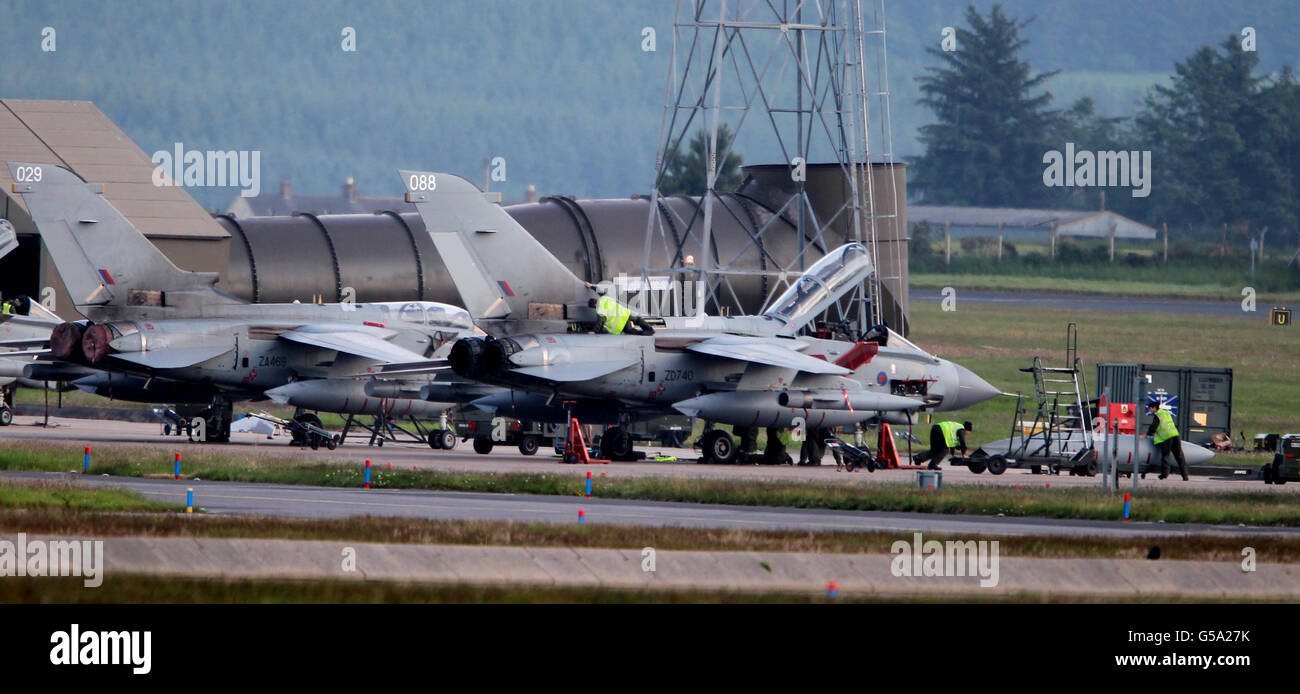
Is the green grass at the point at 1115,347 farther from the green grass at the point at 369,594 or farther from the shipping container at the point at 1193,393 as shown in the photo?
the green grass at the point at 369,594

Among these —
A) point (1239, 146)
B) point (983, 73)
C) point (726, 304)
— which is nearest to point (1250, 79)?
point (1239, 146)

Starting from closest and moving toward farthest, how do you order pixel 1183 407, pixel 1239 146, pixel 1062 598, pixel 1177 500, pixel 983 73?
1. pixel 1062 598
2. pixel 1177 500
3. pixel 1183 407
4. pixel 1239 146
5. pixel 983 73

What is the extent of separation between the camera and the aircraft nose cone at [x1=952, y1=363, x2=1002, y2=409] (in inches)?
1435

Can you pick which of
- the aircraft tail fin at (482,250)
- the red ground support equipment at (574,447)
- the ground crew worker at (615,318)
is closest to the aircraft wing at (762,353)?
the ground crew worker at (615,318)

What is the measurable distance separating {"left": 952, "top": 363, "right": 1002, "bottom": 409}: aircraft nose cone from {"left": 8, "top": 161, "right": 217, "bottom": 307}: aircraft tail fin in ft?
55.2

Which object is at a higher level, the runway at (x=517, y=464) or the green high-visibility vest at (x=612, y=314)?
the green high-visibility vest at (x=612, y=314)

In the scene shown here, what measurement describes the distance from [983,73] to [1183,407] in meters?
111

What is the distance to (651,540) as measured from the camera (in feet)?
51.9

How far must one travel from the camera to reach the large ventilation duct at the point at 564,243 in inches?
1833

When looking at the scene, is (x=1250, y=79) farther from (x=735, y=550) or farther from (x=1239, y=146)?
(x=735, y=550)

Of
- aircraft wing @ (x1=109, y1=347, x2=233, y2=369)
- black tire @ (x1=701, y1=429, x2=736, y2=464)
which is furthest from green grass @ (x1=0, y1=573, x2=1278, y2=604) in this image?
aircraft wing @ (x1=109, y1=347, x2=233, y2=369)

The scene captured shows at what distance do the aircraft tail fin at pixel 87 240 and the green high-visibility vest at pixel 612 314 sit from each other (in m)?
8.77

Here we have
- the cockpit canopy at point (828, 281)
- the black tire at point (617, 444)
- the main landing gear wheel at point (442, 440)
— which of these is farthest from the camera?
the main landing gear wheel at point (442, 440)
